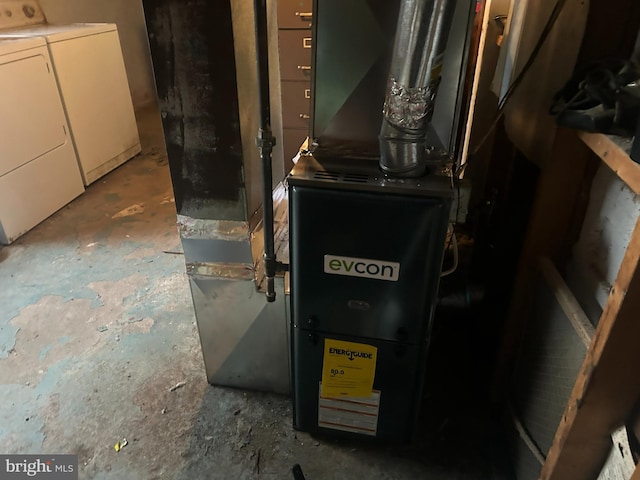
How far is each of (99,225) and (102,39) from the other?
1.38 meters

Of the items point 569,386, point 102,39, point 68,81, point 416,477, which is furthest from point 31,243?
point 569,386

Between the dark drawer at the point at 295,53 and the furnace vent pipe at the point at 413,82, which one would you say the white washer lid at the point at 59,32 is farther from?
the furnace vent pipe at the point at 413,82

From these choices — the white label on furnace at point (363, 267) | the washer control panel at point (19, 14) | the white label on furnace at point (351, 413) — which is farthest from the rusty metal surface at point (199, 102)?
the washer control panel at point (19, 14)

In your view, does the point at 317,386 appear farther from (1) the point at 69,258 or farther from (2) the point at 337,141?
(1) the point at 69,258

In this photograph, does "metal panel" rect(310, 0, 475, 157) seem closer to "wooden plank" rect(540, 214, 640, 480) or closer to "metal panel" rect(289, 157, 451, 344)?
"metal panel" rect(289, 157, 451, 344)

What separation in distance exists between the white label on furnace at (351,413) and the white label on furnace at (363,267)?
40cm

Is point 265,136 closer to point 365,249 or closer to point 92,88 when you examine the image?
point 365,249

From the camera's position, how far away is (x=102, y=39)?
10.6ft

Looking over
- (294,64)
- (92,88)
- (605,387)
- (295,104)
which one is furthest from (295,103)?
(605,387)

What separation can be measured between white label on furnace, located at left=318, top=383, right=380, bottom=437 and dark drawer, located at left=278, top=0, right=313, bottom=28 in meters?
2.13

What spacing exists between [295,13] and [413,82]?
1953 millimetres

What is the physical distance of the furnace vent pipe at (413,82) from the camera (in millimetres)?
922

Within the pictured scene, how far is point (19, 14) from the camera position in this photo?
130 inches

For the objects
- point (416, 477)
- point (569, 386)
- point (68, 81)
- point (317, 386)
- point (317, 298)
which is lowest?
point (416, 477)
